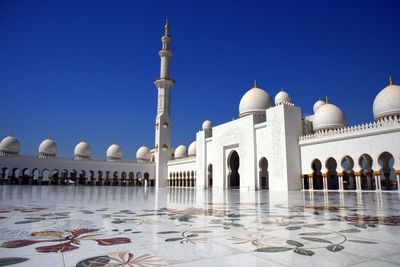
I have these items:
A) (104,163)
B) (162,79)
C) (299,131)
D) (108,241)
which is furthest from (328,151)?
(104,163)

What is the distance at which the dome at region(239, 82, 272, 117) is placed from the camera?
800 inches

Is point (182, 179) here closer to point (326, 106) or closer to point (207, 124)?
point (207, 124)

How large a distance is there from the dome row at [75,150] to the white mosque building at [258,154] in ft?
0.27

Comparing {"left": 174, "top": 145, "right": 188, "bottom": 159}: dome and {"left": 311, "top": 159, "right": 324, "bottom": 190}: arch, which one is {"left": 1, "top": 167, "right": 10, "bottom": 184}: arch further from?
{"left": 311, "top": 159, "right": 324, "bottom": 190}: arch

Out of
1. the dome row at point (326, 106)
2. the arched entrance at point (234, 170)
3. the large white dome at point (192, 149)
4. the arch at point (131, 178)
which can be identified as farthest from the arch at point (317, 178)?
the arch at point (131, 178)

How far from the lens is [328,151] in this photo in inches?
593

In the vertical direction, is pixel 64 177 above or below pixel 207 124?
below

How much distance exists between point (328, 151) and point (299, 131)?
2.30 m

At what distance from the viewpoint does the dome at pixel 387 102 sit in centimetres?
1426

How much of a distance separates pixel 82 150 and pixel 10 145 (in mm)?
6777

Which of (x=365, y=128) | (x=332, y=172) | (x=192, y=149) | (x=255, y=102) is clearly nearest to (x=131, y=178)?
(x=192, y=149)

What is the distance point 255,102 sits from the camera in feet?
67.1

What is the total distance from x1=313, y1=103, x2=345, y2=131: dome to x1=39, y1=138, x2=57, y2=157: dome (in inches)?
1037

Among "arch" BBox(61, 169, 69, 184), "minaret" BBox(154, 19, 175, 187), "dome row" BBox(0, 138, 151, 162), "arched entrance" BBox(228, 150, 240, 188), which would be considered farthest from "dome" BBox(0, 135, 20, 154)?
"arched entrance" BBox(228, 150, 240, 188)
